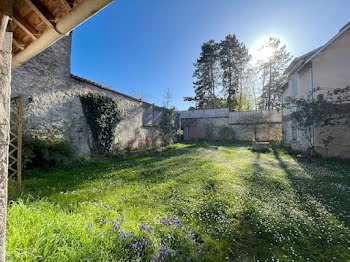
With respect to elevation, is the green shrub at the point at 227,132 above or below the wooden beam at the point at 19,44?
below

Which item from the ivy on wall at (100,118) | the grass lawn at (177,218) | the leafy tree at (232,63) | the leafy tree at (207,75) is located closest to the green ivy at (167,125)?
the ivy on wall at (100,118)

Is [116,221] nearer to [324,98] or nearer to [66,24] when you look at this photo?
[66,24]

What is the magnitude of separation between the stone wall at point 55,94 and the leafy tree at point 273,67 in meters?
21.9

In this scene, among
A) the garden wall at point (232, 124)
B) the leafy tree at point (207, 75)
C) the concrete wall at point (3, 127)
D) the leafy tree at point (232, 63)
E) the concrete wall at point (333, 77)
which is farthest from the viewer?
the leafy tree at point (207, 75)

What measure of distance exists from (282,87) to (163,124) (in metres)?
10.7

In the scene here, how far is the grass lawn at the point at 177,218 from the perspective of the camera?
176cm

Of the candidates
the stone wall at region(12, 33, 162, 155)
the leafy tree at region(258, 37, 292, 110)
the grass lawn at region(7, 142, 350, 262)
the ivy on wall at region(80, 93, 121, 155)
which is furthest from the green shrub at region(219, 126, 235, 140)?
the grass lawn at region(7, 142, 350, 262)

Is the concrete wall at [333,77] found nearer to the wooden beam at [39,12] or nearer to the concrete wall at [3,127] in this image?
the wooden beam at [39,12]

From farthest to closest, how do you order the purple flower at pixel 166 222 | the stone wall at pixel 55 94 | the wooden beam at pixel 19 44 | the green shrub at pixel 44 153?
the stone wall at pixel 55 94, the green shrub at pixel 44 153, the purple flower at pixel 166 222, the wooden beam at pixel 19 44

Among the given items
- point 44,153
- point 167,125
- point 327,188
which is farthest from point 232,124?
point 44,153

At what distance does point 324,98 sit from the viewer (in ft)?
28.1

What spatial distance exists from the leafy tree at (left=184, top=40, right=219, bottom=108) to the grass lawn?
71.2 ft

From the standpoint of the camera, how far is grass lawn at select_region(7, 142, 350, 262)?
1761 millimetres

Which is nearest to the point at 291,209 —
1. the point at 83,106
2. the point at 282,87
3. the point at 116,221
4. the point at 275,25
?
the point at 116,221
